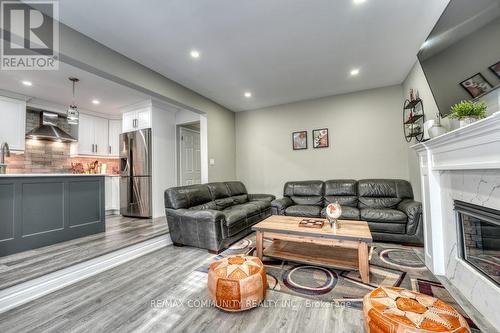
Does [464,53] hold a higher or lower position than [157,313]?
higher

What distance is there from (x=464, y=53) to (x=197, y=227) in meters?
3.28

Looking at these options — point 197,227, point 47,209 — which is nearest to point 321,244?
point 197,227

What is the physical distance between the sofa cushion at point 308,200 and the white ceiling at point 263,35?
221 cm

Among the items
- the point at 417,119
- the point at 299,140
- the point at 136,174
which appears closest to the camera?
the point at 417,119

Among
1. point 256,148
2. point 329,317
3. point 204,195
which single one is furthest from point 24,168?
point 329,317

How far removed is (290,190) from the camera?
4.41 meters

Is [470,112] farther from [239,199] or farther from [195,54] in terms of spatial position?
[239,199]

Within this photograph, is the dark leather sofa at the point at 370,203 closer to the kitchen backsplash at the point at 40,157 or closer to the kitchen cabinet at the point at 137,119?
the kitchen cabinet at the point at 137,119

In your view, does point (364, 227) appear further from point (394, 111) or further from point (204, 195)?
point (394, 111)

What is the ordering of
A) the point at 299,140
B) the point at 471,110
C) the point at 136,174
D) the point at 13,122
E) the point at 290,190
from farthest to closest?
the point at 299,140
the point at 136,174
the point at 290,190
the point at 13,122
the point at 471,110

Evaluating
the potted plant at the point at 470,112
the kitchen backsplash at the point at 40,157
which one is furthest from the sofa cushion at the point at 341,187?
the kitchen backsplash at the point at 40,157

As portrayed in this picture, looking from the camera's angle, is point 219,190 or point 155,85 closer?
point 155,85

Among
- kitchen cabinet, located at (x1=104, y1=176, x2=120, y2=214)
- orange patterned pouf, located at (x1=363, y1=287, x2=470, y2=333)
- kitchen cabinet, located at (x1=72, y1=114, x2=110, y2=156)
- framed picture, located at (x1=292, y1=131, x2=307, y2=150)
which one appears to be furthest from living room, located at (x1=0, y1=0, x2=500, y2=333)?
kitchen cabinet, located at (x1=104, y1=176, x2=120, y2=214)

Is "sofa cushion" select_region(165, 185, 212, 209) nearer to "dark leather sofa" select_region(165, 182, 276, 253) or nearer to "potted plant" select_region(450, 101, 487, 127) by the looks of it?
"dark leather sofa" select_region(165, 182, 276, 253)
